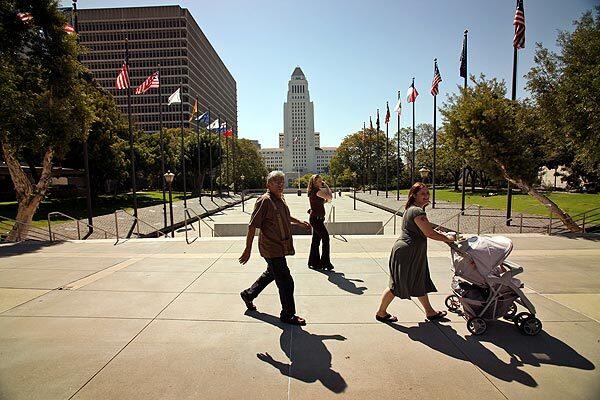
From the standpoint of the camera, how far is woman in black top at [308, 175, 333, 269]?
21.5 feet

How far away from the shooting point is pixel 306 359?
3402mm

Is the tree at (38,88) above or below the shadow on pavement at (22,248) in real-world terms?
above

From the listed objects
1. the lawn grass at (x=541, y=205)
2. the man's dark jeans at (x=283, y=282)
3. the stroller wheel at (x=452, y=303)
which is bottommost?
the lawn grass at (x=541, y=205)

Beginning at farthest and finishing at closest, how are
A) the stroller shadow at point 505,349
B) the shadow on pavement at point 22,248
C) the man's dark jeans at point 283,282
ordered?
the shadow on pavement at point 22,248 → the man's dark jeans at point 283,282 → the stroller shadow at point 505,349

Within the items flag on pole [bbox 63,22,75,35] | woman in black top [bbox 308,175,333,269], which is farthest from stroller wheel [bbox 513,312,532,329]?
flag on pole [bbox 63,22,75,35]

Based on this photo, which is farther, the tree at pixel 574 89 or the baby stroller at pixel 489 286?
the tree at pixel 574 89

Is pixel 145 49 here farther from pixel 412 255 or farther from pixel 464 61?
pixel 412 255

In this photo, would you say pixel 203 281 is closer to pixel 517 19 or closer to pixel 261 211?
pixel 261 211

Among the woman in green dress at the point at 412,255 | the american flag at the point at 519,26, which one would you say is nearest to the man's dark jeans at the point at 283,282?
the woman in green dress at the point at 412,255

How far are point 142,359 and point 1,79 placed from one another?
45.6ft

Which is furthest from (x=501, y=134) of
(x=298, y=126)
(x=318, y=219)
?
(x=298, y=126)

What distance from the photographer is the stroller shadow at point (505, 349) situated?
126 inches

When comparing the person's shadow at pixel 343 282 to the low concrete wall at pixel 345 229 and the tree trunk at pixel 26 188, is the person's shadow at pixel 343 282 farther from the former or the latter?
the tree trunk at pixel 26 188

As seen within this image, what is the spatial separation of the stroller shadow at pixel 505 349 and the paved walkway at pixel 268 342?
0.02 m
